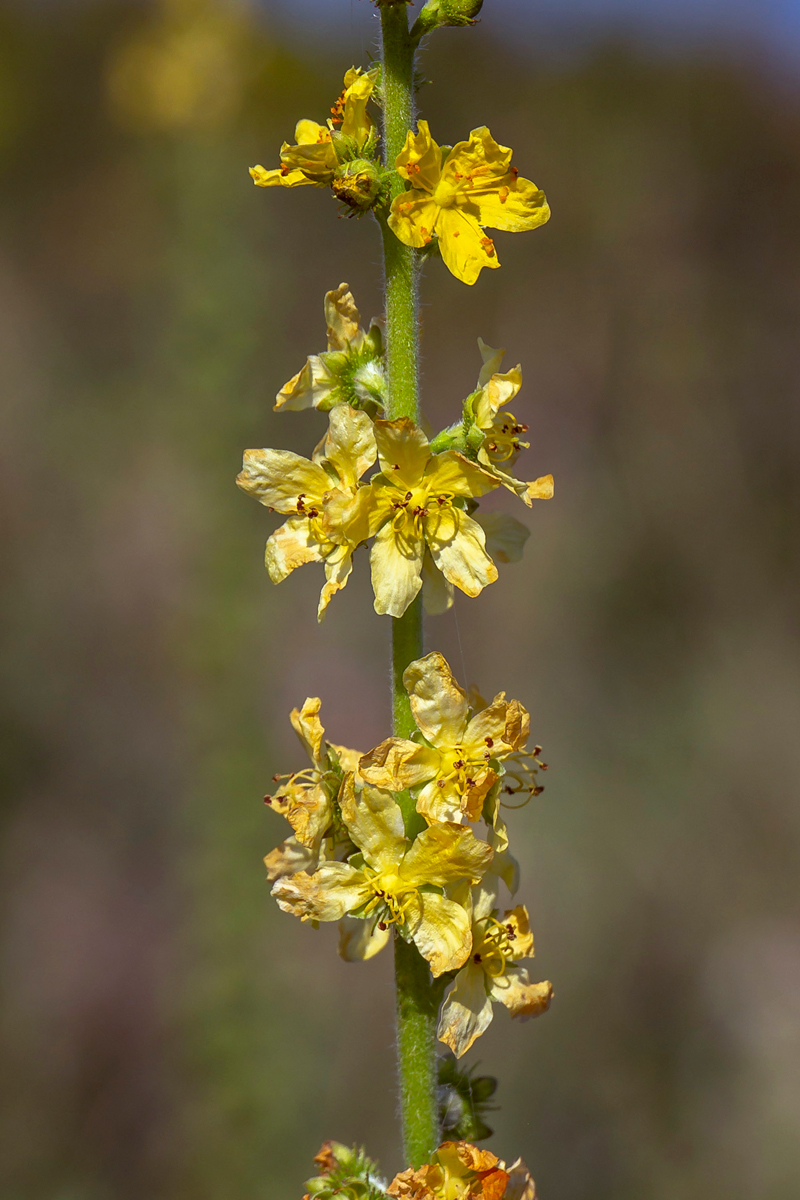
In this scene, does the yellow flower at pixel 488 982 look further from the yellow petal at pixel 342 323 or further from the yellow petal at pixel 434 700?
the yellow petal at pixel 342 323

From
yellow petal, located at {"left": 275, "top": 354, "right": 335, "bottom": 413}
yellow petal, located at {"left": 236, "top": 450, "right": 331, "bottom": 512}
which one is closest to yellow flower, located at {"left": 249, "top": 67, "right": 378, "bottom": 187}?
yellow petal, located at {"left": 275, "top": 354, "right": 335, "bottom": 413}

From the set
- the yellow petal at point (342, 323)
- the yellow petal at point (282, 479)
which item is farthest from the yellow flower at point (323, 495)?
the yellow petal at point (342, 323)

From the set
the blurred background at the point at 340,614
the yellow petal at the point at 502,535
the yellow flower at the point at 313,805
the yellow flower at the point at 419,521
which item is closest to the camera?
the yellow flower at the point at 419,521

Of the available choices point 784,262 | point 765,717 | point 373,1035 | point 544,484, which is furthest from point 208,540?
point 784,262

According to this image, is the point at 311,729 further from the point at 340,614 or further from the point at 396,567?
the point at 340,614

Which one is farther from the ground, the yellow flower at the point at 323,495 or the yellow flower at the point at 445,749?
the yellow flower at the point at 323,495


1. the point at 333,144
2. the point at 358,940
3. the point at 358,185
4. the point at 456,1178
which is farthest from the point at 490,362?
the point at 456,1178
